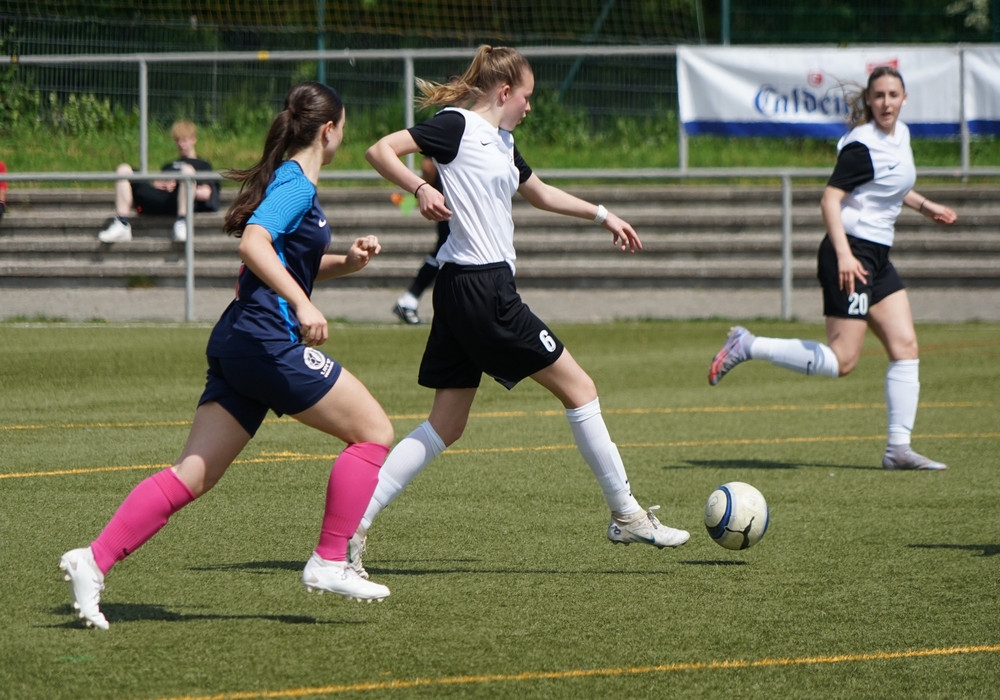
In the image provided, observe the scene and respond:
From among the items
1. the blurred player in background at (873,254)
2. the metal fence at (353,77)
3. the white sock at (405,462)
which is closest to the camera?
the white sock at (405,462)

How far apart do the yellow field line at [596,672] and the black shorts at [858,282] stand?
3562 mm

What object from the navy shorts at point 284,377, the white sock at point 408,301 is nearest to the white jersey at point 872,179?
the navy shorts at point 284,377

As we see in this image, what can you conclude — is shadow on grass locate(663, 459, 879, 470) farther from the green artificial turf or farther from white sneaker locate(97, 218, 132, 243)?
white sneaker locate(97, 218, 132, 243)

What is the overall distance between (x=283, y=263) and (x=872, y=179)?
13.8ft

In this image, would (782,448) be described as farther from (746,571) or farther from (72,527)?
(72,527)

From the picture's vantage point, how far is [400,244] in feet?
56.9

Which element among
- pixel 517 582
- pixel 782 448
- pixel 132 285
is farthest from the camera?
pixel 132 285

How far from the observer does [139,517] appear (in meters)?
4.42

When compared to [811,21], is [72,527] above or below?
below

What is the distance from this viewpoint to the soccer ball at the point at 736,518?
214 inches

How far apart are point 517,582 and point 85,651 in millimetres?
1602

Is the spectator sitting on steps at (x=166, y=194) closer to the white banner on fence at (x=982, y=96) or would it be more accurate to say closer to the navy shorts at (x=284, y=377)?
the white banner on fence at (x=982, y=96)

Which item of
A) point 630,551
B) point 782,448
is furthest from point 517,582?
point 782,448

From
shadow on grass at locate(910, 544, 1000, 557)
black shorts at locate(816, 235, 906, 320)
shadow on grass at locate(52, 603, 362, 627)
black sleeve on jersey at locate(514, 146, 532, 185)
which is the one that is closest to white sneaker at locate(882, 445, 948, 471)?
black shorts at locate(816, 235, 906, 320)
